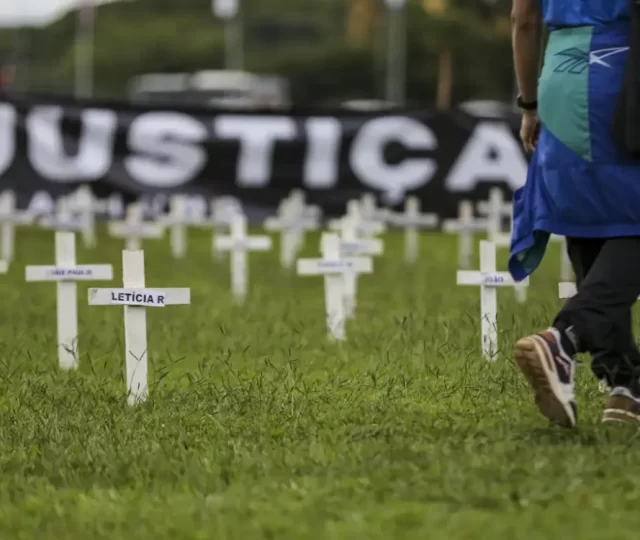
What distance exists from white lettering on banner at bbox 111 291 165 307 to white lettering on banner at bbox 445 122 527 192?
18.3 metres

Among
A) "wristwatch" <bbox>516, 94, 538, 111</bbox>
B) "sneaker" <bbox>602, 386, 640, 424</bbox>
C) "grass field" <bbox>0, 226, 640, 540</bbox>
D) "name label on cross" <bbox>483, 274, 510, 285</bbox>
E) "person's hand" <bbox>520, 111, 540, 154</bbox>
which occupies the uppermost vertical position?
"wristwatch" <bbox>516, 94, 538, 111</bbox>

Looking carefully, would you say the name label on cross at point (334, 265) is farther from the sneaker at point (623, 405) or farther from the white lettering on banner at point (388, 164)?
the white lettering on banner at point (388, 164)

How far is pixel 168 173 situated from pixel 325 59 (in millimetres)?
64444

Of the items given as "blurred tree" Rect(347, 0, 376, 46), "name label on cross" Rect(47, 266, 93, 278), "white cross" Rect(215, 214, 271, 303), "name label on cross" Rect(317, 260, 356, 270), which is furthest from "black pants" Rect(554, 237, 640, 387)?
"blurred tree" Rect(347, 0, 376, 46)

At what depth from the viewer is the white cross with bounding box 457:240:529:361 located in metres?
8.30

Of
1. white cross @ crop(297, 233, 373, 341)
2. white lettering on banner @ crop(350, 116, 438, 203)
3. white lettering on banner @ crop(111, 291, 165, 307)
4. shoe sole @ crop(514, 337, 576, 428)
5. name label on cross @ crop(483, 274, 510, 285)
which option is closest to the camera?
shoe sole @ crop(514, 337, 576, 428)

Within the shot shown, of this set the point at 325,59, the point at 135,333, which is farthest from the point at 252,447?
the point at 325,59

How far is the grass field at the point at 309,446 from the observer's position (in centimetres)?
497

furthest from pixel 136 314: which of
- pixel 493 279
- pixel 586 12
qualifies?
pixel 586 12

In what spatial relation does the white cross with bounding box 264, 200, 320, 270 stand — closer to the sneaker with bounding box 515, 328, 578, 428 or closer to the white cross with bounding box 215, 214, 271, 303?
the white cross with bounding box 215, 214, 271, 303

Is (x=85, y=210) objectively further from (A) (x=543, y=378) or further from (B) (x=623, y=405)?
(A) (x=543, y=378)

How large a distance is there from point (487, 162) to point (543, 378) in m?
19.9

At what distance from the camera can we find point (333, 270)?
10734 mm

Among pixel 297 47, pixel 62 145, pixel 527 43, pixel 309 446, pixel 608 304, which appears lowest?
pixel 309 446
